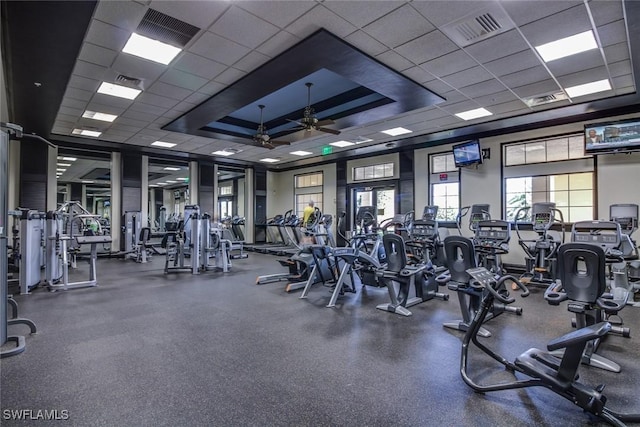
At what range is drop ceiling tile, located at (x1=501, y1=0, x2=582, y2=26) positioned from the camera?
336 cm

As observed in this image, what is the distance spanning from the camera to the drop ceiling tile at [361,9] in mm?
3412

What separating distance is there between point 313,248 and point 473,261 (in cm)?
257

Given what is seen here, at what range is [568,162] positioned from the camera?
7.20 metres

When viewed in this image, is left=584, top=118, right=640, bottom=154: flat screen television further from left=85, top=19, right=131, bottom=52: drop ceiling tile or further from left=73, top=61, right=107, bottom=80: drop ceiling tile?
left=73, top=61, right=107, bottom=80: drop ceiling tile

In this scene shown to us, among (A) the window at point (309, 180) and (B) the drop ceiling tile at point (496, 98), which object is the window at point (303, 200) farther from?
(B) the drop ceiling tile at point (496, 98)

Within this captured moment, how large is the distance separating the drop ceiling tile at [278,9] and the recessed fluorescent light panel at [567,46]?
3093 millimetres

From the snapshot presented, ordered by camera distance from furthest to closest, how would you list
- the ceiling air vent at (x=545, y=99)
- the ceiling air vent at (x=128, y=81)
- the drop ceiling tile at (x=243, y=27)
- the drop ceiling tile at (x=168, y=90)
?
1. the ceiling air vent at (x=545, y=99)
2. the drop ceiling tile at (x=168, y=90)
3. the ceiling air vent at (x=128, y=81)
4. the drop ceiling tile at (x=243, y=27)

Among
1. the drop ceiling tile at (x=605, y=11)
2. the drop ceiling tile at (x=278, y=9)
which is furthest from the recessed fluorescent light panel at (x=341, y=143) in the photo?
the drop ceiling tile at (x=605, y=11)

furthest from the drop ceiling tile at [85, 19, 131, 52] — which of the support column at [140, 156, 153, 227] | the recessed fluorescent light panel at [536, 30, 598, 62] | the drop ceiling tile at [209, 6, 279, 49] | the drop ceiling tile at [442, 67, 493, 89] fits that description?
the support column at [140, 156, 153, 227]

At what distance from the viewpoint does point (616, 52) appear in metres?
4.29

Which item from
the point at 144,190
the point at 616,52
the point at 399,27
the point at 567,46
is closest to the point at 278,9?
the point at 399,27

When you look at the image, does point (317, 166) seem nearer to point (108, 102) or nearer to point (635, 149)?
point (108, 102)

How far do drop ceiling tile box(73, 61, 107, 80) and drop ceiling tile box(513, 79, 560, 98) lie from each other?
21.8ft

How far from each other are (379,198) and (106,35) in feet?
28.1
